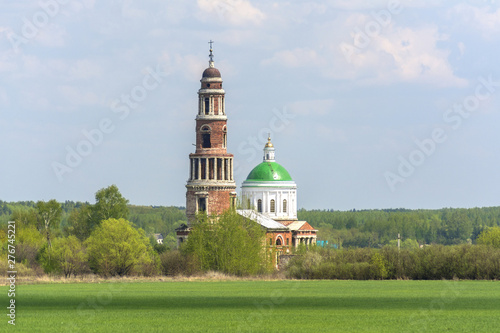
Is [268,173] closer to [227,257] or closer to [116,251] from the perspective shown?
[227,257]

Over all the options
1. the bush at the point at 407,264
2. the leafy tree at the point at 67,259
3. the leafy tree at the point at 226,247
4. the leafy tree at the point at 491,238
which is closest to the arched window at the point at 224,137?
the leafy tree at the point at 226,247

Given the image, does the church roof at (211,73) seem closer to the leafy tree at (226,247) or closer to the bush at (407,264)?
the leafy tree at (226,247)

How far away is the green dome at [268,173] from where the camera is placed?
12200 centimetres

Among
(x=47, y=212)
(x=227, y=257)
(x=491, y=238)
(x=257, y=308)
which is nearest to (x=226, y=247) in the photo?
(x=227, y=257)

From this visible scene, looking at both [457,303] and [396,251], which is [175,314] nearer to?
[457,303]

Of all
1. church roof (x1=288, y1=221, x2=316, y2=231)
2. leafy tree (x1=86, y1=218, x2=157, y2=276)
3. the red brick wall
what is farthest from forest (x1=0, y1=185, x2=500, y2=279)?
church roof (x1=288, y1=221, x2=316, y2=231)

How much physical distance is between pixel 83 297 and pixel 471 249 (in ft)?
111

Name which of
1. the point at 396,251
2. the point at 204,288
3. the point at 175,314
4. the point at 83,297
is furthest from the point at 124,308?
the point at 396,251

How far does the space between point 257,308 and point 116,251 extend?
36151mm

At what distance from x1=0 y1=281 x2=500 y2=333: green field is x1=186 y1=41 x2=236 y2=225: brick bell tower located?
105ft

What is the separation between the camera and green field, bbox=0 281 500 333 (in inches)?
1476

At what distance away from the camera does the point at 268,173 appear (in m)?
122

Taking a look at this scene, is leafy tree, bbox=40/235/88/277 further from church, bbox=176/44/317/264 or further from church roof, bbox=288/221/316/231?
church roof, bbox=288/221/316/231

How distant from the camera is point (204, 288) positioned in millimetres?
63000
